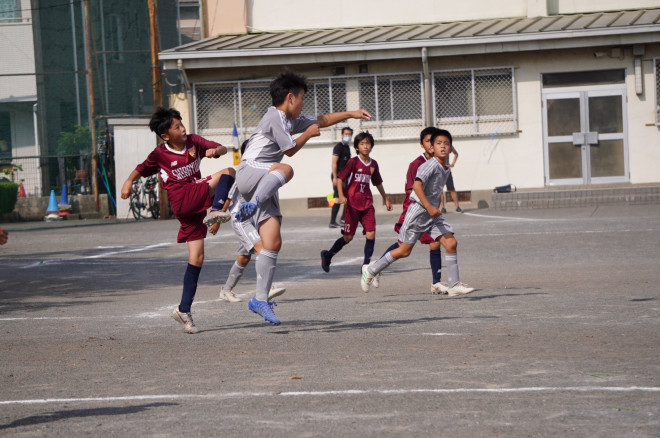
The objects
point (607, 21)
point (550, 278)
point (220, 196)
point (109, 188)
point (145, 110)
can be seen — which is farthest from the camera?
point (145, 110)

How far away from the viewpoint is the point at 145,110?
42.9 m

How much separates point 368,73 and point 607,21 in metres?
6.20

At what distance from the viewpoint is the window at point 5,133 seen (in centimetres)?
3638

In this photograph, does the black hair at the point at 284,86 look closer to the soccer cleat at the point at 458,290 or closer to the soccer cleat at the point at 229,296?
the soccer cleat at the point at 229,296

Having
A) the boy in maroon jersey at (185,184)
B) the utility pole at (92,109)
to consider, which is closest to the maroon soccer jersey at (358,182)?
the boy in maroon jersey at (185,184)

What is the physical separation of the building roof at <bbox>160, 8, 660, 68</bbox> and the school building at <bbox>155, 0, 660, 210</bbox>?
0.11 feet

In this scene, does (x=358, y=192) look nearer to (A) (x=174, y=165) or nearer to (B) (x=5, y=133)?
(A) (x=174, y=165)

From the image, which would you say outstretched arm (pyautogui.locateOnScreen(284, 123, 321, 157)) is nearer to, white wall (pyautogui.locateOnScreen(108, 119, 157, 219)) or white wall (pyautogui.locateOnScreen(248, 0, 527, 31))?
white wall (pyautogui.locateOnScreen(248, 0, 527, 31))

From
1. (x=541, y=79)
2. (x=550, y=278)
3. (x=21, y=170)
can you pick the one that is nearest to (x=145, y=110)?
(x=21, y=170)

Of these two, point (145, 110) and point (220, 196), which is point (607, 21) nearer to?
point (220, 196)

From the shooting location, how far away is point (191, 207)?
8.75 m

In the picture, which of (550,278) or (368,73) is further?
(368,73)

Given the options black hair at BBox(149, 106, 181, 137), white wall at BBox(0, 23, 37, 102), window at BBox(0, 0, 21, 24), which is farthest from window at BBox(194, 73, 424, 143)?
black hair at BBox(149, 106, 181, 137)

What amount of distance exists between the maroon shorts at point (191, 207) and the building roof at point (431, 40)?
17300 mm
